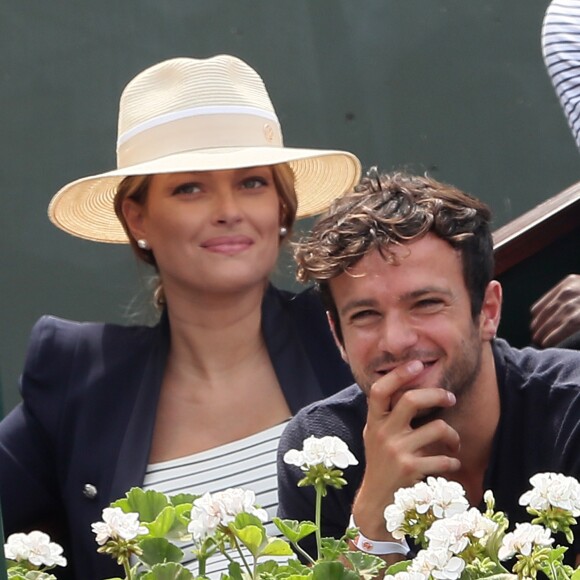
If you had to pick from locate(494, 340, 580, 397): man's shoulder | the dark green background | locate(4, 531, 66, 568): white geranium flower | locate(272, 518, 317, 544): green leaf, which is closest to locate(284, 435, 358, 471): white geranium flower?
locate(272, 518, 317, 544): green leaf

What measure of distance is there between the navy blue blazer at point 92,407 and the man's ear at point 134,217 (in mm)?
195

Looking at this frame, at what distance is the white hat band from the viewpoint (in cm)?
319

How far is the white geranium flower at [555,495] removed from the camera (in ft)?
5.26

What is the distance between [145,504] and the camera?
1758 mm

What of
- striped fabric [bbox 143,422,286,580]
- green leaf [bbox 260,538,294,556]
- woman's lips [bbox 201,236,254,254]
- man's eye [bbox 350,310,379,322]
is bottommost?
striped fabric [bbox 143,422,286,580]

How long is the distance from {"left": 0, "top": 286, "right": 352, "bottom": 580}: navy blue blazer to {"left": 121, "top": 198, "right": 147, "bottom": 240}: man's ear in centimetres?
19

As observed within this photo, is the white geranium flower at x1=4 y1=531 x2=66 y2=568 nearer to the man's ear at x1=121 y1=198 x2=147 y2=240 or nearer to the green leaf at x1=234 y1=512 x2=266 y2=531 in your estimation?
the green leaf at x1=234 y1=512 x2=266 y2=531

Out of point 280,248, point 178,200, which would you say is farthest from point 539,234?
point 178,200

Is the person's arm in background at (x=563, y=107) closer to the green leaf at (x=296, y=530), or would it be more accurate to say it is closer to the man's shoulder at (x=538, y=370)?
the man's shoulder at (x=538, y=370)

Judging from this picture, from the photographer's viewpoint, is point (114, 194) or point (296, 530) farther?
point (114, 194)

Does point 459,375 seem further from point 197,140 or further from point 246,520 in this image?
point 197,140

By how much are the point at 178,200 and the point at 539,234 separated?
0.80m

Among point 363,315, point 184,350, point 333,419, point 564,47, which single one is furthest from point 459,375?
point 564,47

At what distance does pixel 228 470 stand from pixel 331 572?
142 cm
